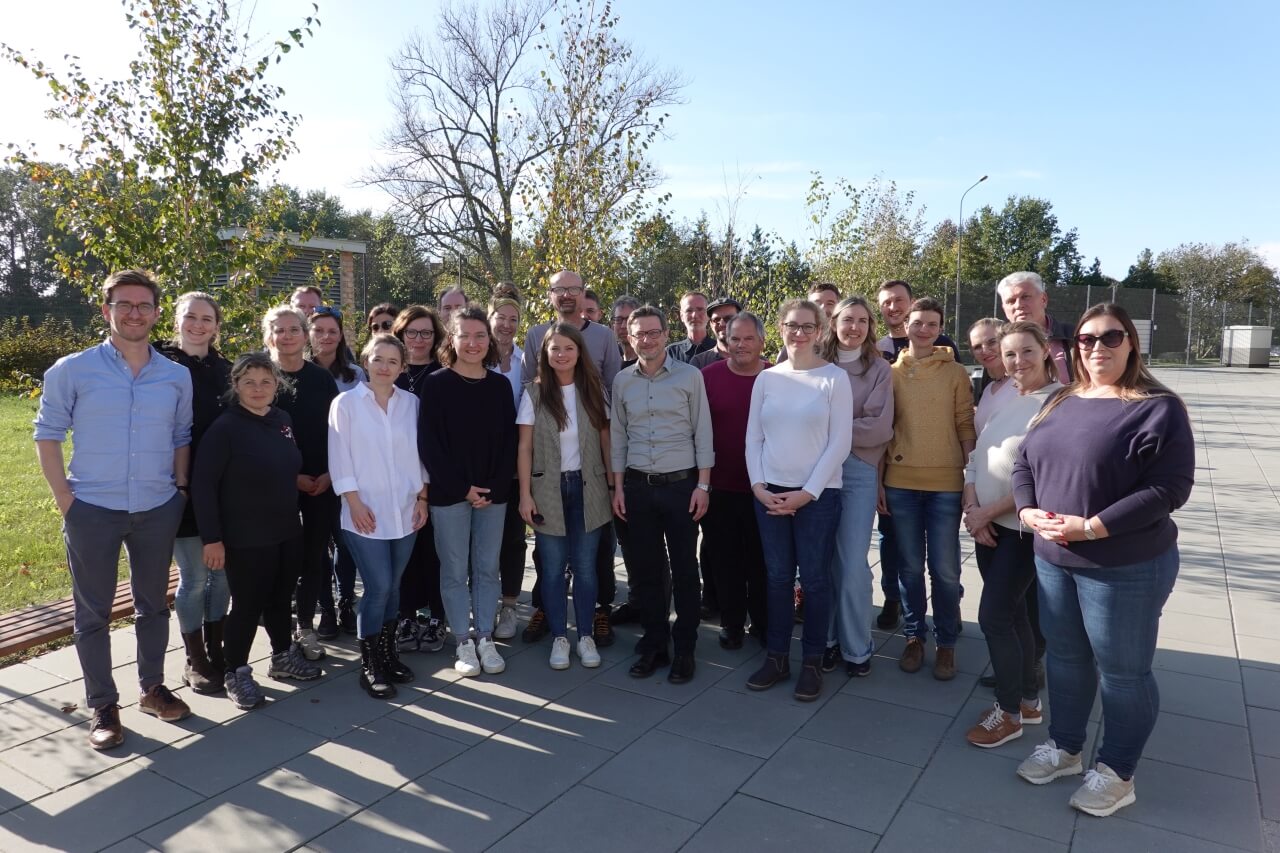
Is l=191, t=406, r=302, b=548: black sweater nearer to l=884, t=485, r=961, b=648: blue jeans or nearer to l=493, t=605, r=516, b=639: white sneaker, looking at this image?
l=493, t=605, r=516, b=639: white sneaker

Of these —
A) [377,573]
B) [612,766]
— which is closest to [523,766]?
[612,766]

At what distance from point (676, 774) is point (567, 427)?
1841 mm

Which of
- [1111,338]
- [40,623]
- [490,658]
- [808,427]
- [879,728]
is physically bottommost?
[879,728]

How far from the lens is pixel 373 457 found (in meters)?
4.00

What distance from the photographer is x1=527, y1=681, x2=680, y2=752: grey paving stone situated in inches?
143

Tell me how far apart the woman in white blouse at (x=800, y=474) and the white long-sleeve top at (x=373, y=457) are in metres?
1.76

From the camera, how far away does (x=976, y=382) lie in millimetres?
4758

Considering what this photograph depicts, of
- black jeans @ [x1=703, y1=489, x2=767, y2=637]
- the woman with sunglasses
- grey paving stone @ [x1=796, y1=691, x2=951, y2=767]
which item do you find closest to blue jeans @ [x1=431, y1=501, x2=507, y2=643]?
black jeans @ [x1=703, y1=489, x2=767, y2=637]

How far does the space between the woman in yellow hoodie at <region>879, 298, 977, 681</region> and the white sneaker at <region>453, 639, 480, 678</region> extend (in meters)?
2.35

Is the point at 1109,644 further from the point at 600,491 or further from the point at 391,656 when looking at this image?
the point at 391,656

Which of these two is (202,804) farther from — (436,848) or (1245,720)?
(1245,720)

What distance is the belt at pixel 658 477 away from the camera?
4.15 meters

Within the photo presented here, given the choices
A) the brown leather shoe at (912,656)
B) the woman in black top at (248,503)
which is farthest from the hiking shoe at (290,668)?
the brown leather shoe at (912,656)

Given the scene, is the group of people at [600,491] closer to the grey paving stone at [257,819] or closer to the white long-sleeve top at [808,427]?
the white long-sleeve top at [808,427]
